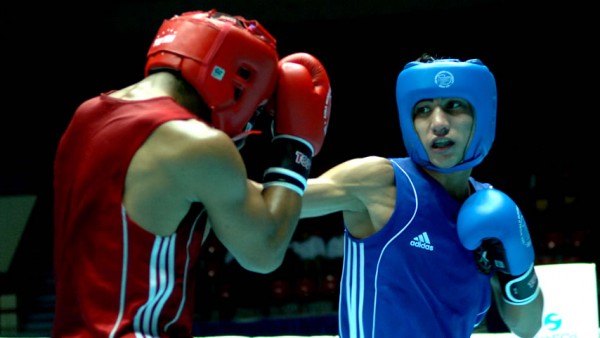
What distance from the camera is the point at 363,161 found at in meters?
2.43

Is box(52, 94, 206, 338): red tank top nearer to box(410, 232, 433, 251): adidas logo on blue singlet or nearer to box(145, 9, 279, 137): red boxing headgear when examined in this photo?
box(145, 9, 279, 137): red boxing headgear

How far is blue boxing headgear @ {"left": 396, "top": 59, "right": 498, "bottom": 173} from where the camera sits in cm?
238

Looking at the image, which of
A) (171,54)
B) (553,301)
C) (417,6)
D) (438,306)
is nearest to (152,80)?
(171,54)

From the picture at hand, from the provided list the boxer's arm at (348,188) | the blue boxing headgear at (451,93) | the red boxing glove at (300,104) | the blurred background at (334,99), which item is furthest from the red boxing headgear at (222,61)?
the blurred background at (334,99)

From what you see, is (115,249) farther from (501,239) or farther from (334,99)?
(334,99)

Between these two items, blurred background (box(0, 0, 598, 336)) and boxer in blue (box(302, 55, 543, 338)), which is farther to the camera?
blurred background (box(0, 0, 598, 336))

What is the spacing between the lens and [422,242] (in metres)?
2.34

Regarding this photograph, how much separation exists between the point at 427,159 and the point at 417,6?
4.79 meters

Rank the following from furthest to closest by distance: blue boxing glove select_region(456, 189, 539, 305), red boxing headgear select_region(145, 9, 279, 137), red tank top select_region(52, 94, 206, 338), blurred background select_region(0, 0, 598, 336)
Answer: blurred background select_region(0, 0, 598, 336) → blue boxing glove select_region(456, 189, 539, 305) → red boxing headgear select_region(145, 9, 279, 137) → red tank top select_region(52, 94, 206, 338)

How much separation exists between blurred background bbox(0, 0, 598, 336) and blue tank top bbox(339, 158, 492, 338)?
414 centimetres

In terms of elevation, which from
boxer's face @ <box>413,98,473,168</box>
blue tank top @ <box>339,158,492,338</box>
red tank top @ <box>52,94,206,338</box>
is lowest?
blue tank top @ <box>339,158,492,338</box>

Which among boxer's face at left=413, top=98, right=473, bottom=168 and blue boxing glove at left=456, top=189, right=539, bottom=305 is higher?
boxer's face at left=413, top=98, right=473, bottom=168

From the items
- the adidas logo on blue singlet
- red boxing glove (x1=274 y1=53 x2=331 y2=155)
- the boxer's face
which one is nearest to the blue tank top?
the adidas logo on blue singlet

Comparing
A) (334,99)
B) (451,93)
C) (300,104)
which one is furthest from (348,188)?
(334,99)
